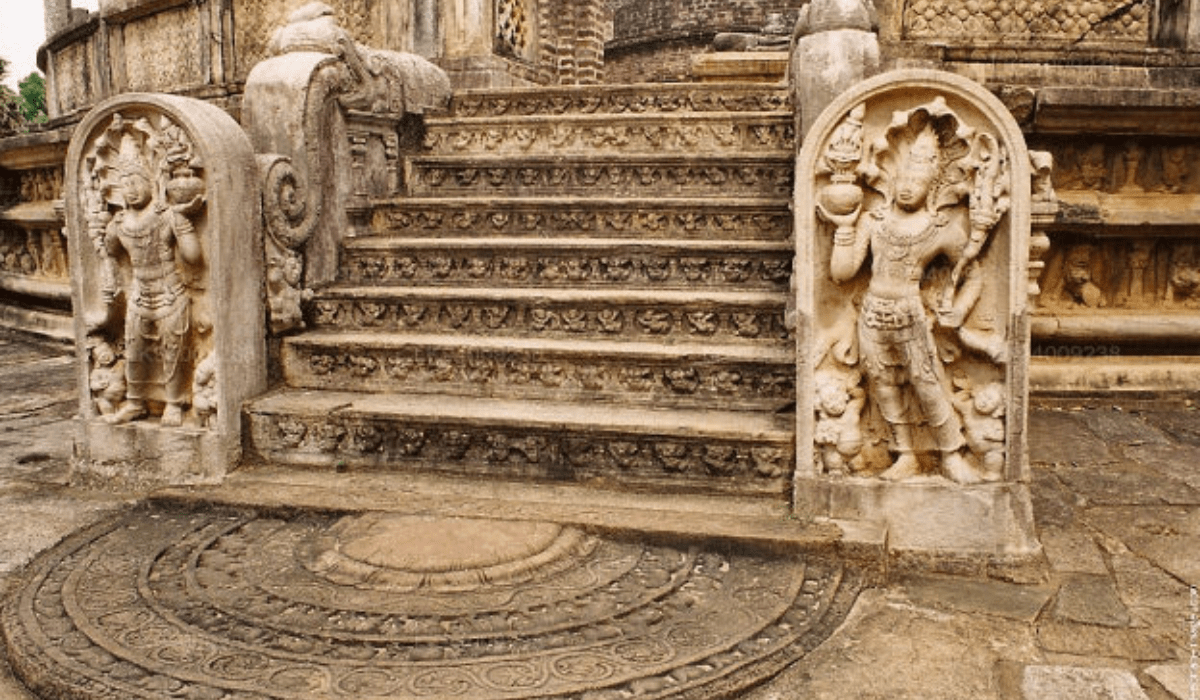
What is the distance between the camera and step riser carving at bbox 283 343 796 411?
11.7ft

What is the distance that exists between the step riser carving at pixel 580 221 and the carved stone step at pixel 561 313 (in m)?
0.53

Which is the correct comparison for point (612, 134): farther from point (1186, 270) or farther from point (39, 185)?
point (39, 185)

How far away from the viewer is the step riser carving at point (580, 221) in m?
4.40

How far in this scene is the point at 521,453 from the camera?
3.52m

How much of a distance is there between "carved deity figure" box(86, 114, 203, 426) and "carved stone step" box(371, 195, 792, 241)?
129 cm

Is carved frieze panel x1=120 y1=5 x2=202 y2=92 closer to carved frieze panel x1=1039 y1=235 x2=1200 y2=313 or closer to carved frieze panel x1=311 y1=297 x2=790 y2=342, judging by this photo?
carved frieze panel x1=311 y1=297 x2=790 y2=342

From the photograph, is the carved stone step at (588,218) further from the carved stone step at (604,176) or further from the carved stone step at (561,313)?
the carved stone step at (561,313)

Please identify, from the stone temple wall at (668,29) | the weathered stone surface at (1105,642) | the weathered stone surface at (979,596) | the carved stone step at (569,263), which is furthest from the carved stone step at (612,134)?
the stone temple wall at (668,29)

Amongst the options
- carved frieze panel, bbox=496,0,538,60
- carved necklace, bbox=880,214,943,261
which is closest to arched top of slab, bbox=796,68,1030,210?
carved necklace, bbox=880,214,943,261

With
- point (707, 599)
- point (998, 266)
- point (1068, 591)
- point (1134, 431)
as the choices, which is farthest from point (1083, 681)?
point (1134, 431)

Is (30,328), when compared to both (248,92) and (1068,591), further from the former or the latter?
(1068,591)

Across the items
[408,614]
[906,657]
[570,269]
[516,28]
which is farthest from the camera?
[516,28]

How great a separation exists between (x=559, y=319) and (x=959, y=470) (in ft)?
5.61

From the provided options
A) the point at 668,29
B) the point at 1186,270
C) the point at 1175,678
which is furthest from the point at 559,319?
the point at 668,29
